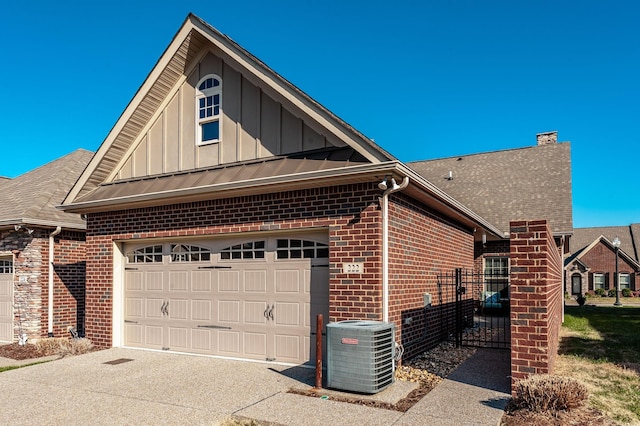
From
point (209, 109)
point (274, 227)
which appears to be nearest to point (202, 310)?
point (274, 227)

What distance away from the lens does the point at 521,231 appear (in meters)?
7.16

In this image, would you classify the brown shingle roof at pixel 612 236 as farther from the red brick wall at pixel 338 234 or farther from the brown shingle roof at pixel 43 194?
the brown shingle roof at pixel 43 194

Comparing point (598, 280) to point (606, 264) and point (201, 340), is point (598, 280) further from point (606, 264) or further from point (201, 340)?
point (201, 340)

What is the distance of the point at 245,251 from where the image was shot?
32.5 feet

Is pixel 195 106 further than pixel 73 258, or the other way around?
pixel 73 258

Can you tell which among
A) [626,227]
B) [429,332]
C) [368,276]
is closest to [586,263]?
[626,227]

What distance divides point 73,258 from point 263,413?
9.66m

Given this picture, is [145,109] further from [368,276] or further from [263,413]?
[263,413]

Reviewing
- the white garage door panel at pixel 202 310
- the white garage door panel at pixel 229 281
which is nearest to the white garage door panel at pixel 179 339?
the white garage door panel at pixel 202 310

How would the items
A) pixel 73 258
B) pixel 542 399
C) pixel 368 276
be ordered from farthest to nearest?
pixel 73 258 → pixel 368 276 → pixel 542 399

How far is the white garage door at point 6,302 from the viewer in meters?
13.4

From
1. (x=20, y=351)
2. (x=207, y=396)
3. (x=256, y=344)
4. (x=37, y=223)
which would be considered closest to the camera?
(x=207, y=396)

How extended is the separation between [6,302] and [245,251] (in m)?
7.95

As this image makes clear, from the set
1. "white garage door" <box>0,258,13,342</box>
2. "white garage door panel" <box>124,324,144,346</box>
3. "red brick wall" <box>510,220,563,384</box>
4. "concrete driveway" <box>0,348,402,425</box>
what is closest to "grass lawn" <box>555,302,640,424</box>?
"red brick wall" <box>510,220,563,384</box>
